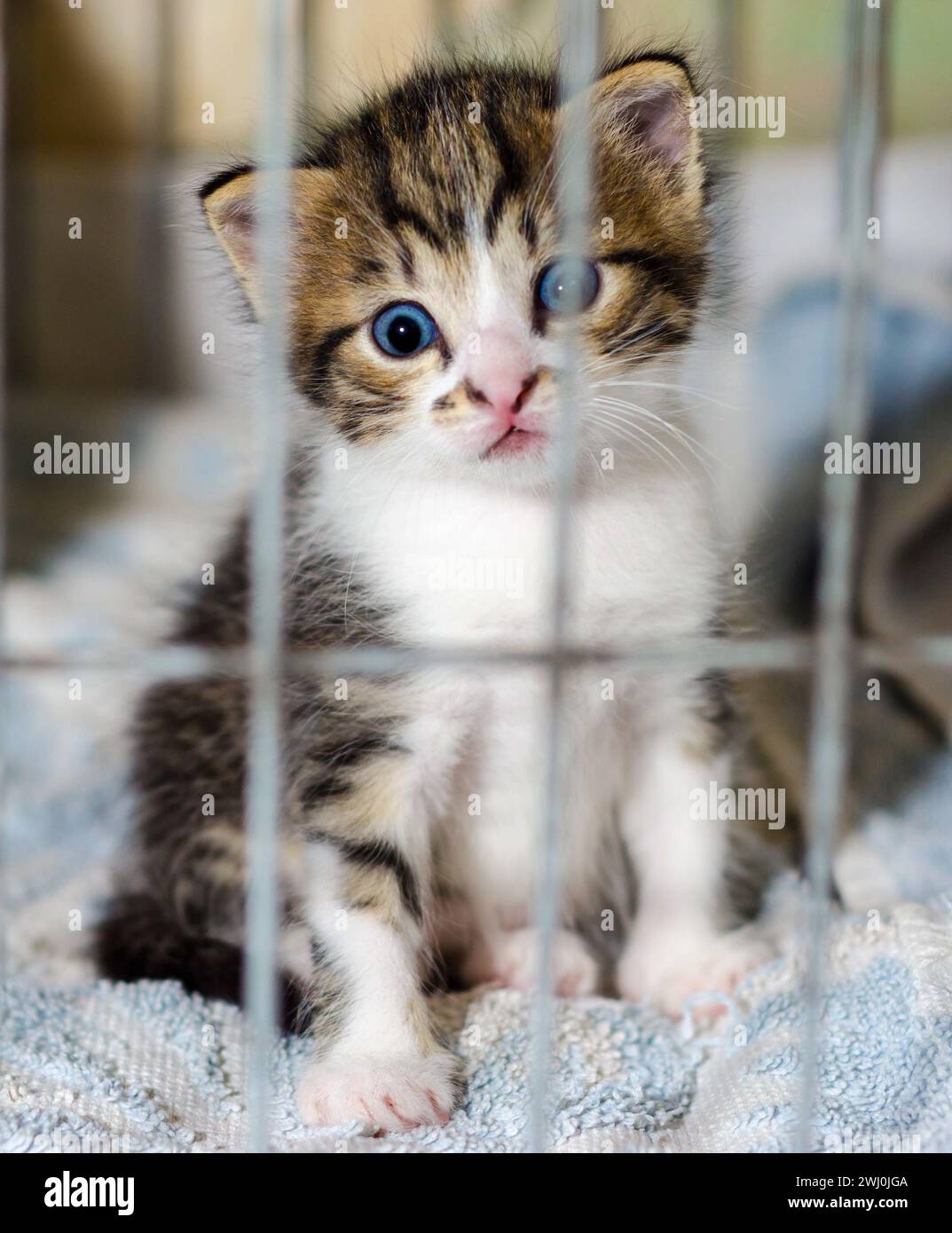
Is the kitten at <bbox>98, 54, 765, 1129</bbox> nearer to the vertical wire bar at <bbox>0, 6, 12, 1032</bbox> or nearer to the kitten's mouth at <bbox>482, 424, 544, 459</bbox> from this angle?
the kitten's mouth at <bbox>482, 424, 544, 459</bbox>

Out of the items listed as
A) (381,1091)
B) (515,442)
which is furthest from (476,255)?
(381,1091)

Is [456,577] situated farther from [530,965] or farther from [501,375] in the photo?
[530,965]

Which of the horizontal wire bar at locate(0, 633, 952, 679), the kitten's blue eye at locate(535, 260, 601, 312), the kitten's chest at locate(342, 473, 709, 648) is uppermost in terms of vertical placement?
the kitten's blue eye at locate(535, 260, 601, 312)

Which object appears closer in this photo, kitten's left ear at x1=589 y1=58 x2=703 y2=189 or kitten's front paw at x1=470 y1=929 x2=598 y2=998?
kitten's left ear at x1=589 y1=58 x2=703 y2=189

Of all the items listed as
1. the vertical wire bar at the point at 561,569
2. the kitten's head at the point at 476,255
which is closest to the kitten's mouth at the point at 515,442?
the kitten's head at the point at 476,255

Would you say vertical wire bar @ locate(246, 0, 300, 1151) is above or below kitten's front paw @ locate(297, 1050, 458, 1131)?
above

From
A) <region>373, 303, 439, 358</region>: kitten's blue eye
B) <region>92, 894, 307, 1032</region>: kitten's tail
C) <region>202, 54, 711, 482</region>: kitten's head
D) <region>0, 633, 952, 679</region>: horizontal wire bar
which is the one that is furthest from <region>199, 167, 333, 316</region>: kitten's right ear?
<region>92, 894, 307, 1032</region>: kitten's tail
